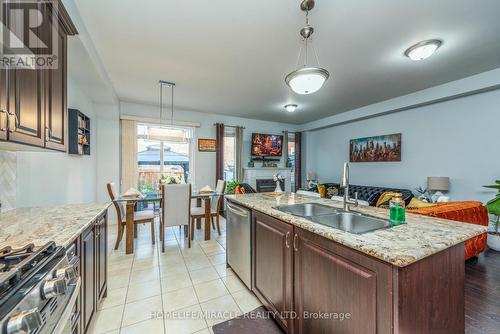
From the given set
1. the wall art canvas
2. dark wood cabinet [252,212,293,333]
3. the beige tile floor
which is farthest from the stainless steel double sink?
the wall art canvas

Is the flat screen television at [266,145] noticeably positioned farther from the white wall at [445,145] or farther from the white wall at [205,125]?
the white wall at [445,145]

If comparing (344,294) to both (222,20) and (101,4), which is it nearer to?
(222,20)

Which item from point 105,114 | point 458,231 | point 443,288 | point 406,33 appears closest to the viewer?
point 443,288

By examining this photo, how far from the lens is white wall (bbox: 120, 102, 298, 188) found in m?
4.64

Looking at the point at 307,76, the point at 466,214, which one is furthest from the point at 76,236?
the point at 466,214

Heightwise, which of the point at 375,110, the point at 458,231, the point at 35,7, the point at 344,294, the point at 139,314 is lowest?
the point at 139,314

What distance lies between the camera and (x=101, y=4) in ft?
5.84

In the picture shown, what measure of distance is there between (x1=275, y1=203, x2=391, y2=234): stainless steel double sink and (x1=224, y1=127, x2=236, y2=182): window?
3958 mm

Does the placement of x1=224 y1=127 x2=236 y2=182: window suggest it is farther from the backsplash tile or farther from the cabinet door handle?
the cabinet door handle

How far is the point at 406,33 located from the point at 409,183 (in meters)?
3.19

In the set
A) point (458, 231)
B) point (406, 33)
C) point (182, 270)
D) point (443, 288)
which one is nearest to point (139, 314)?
point (182, 270)

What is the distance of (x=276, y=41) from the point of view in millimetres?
2275

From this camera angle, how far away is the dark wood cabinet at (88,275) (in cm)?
131

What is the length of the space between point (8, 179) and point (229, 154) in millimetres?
4344
